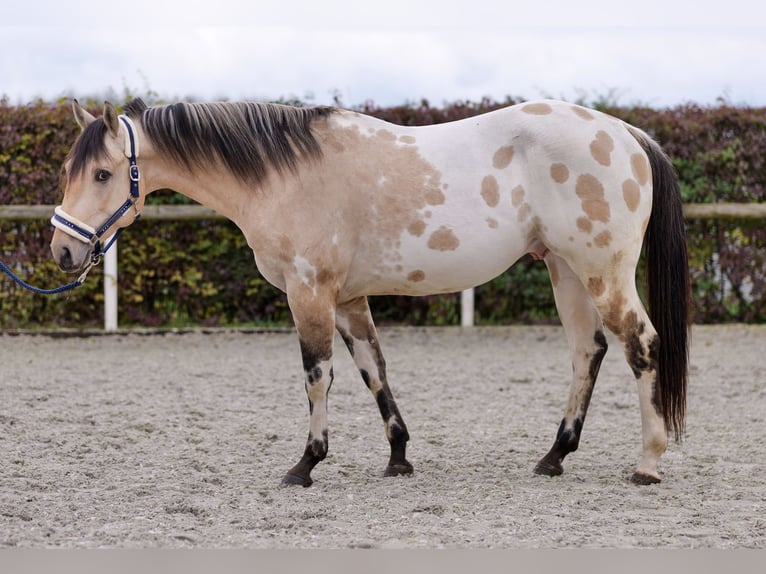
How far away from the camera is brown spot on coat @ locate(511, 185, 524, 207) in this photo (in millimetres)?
4273

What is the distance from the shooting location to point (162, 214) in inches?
360

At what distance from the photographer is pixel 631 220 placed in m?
4.29

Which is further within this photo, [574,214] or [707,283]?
[707,283]

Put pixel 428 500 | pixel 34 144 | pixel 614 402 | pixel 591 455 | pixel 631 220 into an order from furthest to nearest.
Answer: pixel 34 144 → pixel 614 402 → pixel 591 455 → pixel 631 220 → pixel 428 500

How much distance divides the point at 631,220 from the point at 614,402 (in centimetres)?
251

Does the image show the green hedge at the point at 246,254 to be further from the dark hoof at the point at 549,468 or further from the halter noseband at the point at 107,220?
the halter noseband at the point at 107,220

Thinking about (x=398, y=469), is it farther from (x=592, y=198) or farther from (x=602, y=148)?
(x=602, y=148)

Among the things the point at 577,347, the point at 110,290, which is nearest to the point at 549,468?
the point at 577,347

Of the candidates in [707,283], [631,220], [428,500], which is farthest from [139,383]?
[707,283]

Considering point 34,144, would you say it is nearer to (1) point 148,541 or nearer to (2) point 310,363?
(2) point 310,363

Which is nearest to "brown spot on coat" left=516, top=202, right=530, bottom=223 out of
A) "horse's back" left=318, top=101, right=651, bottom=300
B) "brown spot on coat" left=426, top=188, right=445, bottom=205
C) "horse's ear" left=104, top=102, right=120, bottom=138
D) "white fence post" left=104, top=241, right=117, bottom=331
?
"horse's back" left=318, top=101, right=651, bottom=300

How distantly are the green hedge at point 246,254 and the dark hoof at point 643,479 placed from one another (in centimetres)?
515

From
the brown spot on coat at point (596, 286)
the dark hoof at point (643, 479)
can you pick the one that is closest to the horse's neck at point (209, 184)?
the brown spot on coat at point (596, 286)

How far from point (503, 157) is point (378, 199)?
23.1 inches
